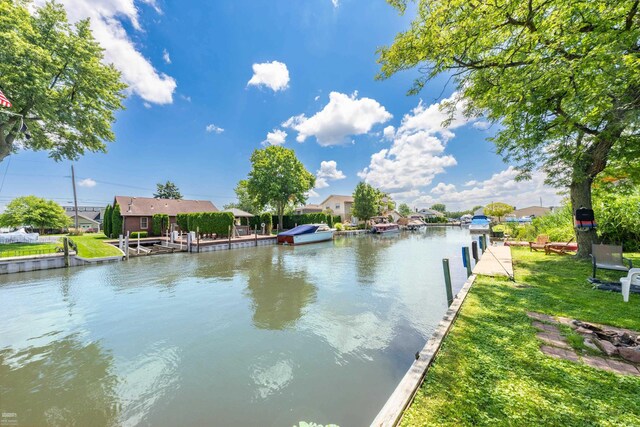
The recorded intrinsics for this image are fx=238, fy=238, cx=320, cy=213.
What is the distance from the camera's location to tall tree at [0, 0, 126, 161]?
11148mm

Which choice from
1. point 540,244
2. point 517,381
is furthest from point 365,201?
point 517,381

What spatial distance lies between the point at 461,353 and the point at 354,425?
5.64ft

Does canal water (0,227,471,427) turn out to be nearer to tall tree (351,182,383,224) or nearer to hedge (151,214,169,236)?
hedge (151,214,169,236)

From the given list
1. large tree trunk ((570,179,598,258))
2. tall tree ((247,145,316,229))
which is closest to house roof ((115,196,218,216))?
tall tree ((247,145,316,229))

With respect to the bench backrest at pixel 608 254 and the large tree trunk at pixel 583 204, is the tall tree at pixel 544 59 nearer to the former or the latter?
the large tree trunk at pixel 583 204

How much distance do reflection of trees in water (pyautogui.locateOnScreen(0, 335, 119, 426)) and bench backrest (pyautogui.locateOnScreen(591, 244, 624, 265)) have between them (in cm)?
1088

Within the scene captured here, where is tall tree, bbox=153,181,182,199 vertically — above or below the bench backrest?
above

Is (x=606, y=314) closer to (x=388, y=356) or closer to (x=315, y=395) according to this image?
(x=388, y=356)

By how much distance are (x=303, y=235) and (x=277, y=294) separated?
1531 cm

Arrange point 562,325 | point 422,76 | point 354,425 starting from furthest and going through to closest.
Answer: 1. point 422,76
2. point 562,325
3. point 354,425

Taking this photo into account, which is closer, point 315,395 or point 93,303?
point 315,395

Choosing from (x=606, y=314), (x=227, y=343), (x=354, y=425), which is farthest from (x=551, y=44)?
(x=227, y=343)

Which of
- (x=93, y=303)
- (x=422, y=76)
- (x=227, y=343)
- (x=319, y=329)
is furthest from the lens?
(x=93, y=303)

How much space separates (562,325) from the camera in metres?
3.99
